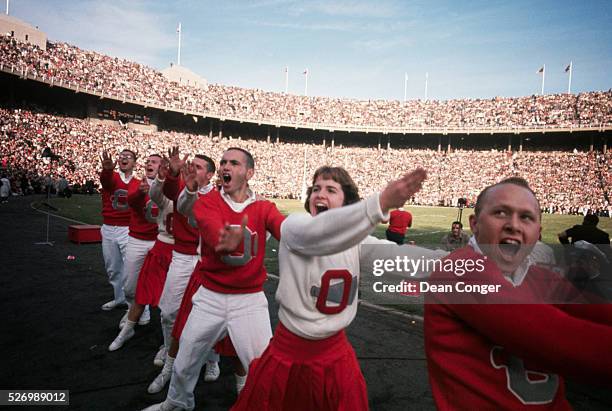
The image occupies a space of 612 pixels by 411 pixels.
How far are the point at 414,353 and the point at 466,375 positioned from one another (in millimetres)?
3711

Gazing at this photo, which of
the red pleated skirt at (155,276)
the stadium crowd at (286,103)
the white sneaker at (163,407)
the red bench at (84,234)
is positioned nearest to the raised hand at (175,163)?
the red pleated skirt at (155,276)

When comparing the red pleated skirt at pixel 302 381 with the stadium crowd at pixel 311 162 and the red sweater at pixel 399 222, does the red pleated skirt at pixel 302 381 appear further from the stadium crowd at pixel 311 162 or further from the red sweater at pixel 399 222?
the stadium crowd at pixel 311 162

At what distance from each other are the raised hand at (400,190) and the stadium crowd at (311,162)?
32096 mm

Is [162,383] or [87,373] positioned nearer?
[162,383]

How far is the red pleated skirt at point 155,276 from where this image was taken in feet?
15.8

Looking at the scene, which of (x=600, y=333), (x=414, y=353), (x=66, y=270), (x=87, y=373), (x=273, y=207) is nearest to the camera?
(x=600, y=333)

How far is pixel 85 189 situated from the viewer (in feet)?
102

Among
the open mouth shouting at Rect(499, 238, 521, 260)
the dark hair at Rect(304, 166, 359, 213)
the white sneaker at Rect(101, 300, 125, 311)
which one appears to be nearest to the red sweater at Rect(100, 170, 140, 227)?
the white sneaker at Rect(101, 300, 125, 311)

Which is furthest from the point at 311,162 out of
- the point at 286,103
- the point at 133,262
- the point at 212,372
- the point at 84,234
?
the point at 212,372

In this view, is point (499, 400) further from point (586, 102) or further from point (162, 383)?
point (586, 102)

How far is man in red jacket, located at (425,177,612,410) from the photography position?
1.11m

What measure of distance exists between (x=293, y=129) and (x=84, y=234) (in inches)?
1779

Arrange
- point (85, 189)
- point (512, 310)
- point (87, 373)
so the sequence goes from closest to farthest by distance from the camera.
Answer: point (512, 310) < point (87, 373) < point (85, 189)

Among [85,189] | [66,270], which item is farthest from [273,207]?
[85,189]
